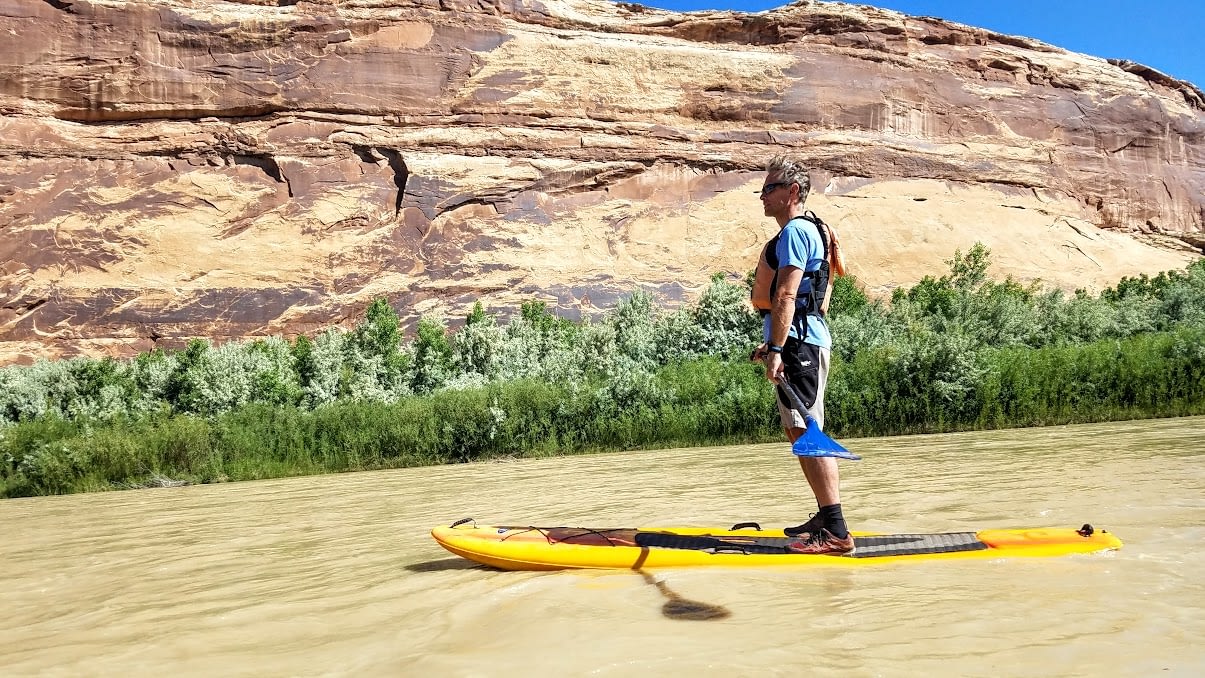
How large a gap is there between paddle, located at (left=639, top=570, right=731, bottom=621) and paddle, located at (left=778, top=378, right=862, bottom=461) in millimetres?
811

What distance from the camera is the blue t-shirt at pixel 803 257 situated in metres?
4.11

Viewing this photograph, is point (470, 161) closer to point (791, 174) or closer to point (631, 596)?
point (791, 174)

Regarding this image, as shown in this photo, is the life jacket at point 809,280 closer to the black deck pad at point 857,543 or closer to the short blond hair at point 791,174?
the short blond hair at point 791,174

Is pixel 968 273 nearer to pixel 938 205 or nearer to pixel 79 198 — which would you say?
pixel 938 205

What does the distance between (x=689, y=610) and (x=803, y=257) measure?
1.67 meters

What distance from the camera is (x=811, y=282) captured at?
4.20 metres

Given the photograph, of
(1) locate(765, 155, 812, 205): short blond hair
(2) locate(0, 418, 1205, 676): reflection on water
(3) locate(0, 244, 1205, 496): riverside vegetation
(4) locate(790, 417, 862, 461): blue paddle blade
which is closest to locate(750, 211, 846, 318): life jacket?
(1) locate(765, 155, 812, 205): short blond hair

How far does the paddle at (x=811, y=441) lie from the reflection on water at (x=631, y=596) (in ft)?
1.65

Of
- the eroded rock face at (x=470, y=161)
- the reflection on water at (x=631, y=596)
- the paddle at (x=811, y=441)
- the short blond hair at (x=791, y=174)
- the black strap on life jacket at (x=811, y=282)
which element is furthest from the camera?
the eroded rock face at (x=470, y=161)

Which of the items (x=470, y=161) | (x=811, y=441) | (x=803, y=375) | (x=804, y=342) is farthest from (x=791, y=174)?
(x=470, y=161)

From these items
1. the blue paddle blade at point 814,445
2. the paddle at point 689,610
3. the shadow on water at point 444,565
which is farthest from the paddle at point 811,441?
the shadow on water at point 444,565

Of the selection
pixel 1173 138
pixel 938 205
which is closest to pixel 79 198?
pixel 938 205

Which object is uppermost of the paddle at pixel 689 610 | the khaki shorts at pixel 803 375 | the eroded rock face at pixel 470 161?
the eroded rock face at pixel 470 161

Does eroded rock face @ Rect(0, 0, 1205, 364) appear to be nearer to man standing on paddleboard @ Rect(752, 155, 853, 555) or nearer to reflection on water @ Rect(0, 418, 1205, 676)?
reflection on water @ Rect(0, 418, 1205, 676)
